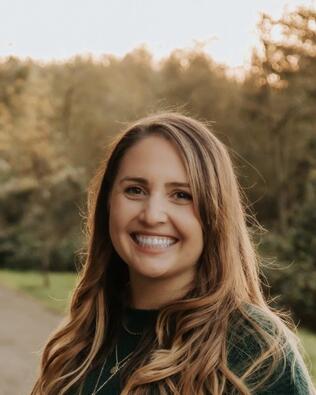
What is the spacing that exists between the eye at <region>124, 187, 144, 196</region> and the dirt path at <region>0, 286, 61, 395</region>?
3.77 m

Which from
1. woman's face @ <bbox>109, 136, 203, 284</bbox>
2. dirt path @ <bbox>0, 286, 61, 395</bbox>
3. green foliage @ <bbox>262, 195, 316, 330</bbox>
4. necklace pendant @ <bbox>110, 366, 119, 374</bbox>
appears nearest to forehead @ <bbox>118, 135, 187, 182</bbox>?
woman's face @ <bbox>109, 136, 203, 284</bbox>

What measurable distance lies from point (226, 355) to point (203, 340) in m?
0.10

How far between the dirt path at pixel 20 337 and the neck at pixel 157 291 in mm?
3585

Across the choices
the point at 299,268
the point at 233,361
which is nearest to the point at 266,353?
the point at 233,361

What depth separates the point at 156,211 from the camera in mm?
1936

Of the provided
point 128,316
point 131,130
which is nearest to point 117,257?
point 128,316

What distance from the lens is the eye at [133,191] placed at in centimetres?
202

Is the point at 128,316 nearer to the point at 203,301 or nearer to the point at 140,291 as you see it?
the point at 140,291

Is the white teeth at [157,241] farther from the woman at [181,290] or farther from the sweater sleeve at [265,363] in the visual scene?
the sweater sleeve at [265,363]

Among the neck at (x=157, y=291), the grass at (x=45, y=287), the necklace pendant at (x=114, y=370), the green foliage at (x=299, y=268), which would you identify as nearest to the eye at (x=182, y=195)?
the neck at (x=157, y=291)

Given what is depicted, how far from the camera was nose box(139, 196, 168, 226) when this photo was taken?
193 centimetres

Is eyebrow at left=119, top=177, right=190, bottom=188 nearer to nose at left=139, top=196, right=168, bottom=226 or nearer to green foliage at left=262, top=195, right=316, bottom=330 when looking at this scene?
nose at left=139, top=196, right=168, bottom=226

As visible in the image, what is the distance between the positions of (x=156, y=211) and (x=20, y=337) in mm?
9209

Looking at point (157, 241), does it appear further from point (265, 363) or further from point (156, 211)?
point (265, 363)
